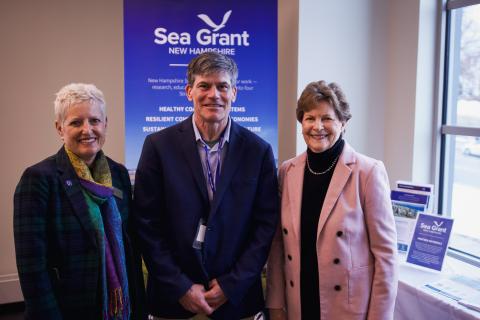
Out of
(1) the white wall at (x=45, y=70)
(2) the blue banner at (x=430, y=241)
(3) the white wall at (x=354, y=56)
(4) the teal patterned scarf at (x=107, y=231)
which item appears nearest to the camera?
(4) the teal patterned scarf at (x=107, y=231)

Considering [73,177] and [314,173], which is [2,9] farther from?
[314,173]

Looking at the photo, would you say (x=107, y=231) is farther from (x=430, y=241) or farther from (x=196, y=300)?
(x=430, y=241)

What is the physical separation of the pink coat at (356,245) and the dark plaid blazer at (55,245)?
0.83m

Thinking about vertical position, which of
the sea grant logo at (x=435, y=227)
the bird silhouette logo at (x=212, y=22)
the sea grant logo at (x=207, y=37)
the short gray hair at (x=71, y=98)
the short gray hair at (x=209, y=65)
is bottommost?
the sea grant logo at (x=435, y=227)

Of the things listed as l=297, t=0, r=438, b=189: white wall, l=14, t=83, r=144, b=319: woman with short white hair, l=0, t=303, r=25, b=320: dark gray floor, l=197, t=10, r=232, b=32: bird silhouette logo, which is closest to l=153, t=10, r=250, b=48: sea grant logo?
l=197, t=10, r=232, b=32: bird silhouette logo

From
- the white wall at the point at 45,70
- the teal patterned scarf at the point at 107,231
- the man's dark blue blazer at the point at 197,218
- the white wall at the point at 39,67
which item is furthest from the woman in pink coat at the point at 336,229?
the white wall at the point at 39,67

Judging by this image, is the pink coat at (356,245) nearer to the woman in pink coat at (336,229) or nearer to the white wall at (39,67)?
the woman in pink coat at (336,229)

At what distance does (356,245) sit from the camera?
5.27 ft

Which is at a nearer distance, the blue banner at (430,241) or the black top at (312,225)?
the black top at (312,225)

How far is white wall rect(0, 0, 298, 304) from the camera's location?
3.40 meters

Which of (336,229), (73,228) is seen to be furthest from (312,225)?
(73,228)

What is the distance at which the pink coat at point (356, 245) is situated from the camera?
159 cm

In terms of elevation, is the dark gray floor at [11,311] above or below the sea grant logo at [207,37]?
below

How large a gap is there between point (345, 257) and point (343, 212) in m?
0.18
